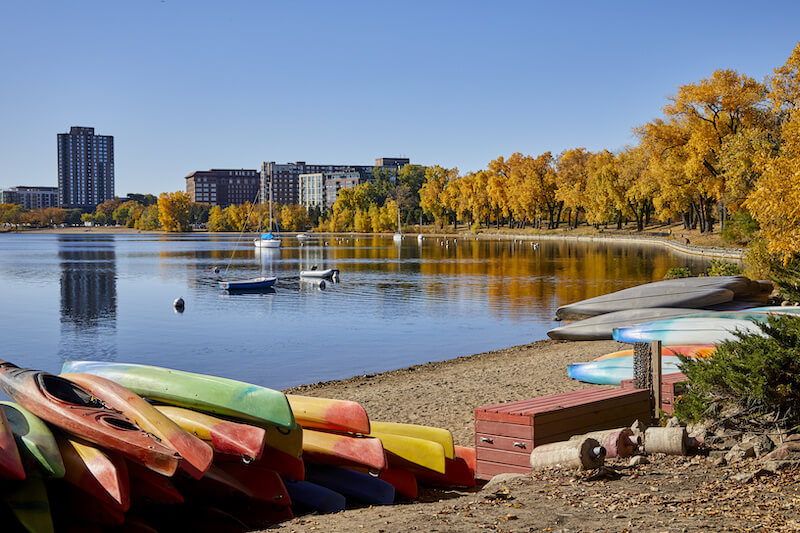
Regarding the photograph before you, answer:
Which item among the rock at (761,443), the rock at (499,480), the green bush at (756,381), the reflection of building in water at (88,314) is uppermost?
the green bush at (756,381)

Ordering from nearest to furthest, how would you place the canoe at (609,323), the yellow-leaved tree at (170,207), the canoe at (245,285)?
the canoe at (609,323), the canoe at (245,285), the yellow-leaved tree at (170,207)

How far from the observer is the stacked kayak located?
19.7ft

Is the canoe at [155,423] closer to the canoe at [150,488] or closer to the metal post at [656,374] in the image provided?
the canoe at [150,488]

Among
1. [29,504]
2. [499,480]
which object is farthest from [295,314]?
[29,504]

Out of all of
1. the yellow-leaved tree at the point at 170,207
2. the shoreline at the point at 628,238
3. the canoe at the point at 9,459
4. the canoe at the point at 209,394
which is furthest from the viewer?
the yellow-leaved tree at the point at 170,207

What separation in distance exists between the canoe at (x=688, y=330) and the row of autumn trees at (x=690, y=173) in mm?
5197

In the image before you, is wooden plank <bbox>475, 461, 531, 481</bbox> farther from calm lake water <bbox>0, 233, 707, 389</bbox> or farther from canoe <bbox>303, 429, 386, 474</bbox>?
calm lake water <bbox>0, 233, 707, 389</bbox>

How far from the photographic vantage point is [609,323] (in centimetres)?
1966

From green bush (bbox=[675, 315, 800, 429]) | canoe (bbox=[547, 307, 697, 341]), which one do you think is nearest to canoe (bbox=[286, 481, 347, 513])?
green bush (bbox=[675, 315, 800, 429])

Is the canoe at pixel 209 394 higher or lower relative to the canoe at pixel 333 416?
higher

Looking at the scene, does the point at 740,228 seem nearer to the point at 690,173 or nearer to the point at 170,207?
the point at 690,173

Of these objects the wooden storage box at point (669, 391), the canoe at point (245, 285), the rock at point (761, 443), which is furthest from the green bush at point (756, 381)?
the canoe at point (245, 285)

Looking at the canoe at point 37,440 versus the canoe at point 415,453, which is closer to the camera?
the canoe at point 37,440

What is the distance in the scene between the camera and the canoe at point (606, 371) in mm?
12773
